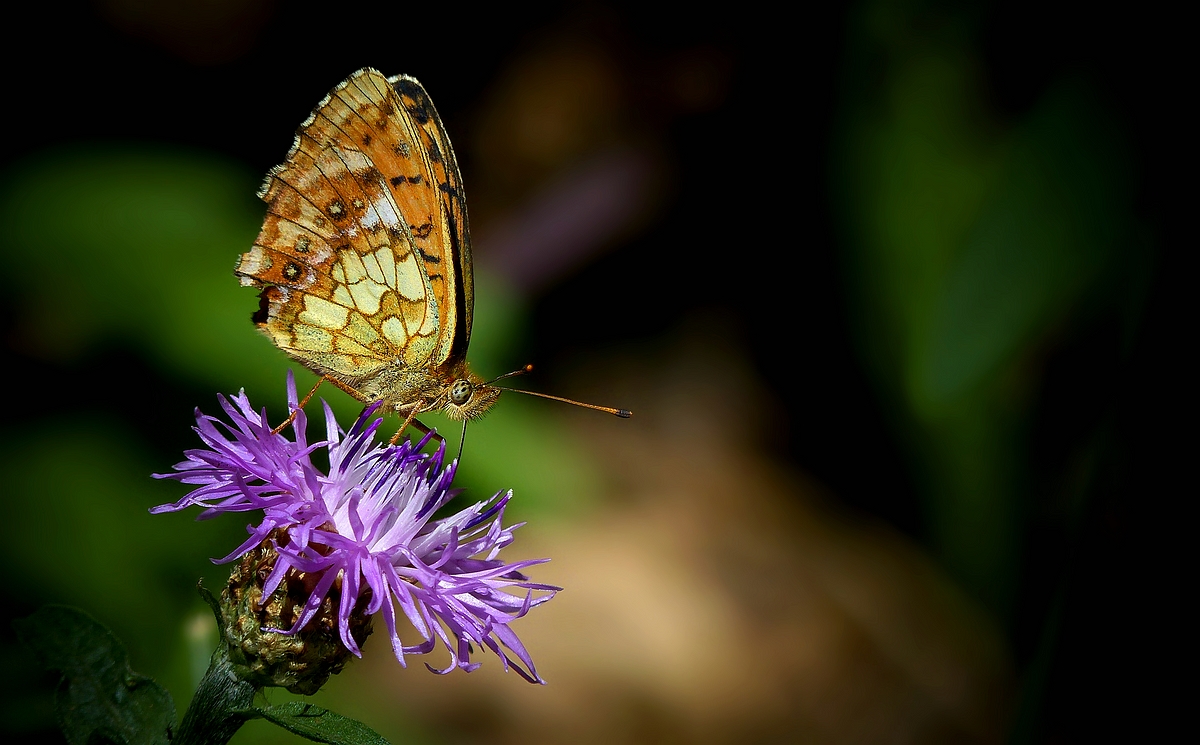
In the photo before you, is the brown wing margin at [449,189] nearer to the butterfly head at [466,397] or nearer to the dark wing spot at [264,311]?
the butterfly head at [466,397]

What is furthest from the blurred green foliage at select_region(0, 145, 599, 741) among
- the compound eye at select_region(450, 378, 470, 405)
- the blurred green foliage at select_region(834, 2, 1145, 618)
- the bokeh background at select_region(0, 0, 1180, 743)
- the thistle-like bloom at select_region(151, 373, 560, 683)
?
the blurred green foliage at select_region(834, 2, 1145, 618)

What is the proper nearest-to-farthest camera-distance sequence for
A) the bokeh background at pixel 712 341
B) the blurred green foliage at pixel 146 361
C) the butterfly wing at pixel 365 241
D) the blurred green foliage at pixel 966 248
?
the butterfly wing at pixel 365 241 → the blurred green foliage at pixel 146 361 → the bokeh background at pixel 712 341 → the blurred green foliage at pixel 966 248

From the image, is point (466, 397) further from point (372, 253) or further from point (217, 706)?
point (217, 706)

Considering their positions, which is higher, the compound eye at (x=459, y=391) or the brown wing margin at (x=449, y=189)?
the brown wing margin at (x=449, y=189)

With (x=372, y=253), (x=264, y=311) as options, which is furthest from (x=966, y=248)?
(x=264, y=311)

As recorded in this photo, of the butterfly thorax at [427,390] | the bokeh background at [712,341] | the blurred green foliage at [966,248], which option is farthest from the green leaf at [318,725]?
the blurred green foliage at [966,248]

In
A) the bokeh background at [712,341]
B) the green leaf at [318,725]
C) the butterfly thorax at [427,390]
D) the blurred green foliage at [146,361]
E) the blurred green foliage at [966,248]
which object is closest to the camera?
the green leaf at [318,725]

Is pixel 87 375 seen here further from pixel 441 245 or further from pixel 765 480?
pixel 765 480

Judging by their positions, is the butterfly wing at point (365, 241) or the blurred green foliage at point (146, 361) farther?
the blurred green foliage at point (146, 361)
